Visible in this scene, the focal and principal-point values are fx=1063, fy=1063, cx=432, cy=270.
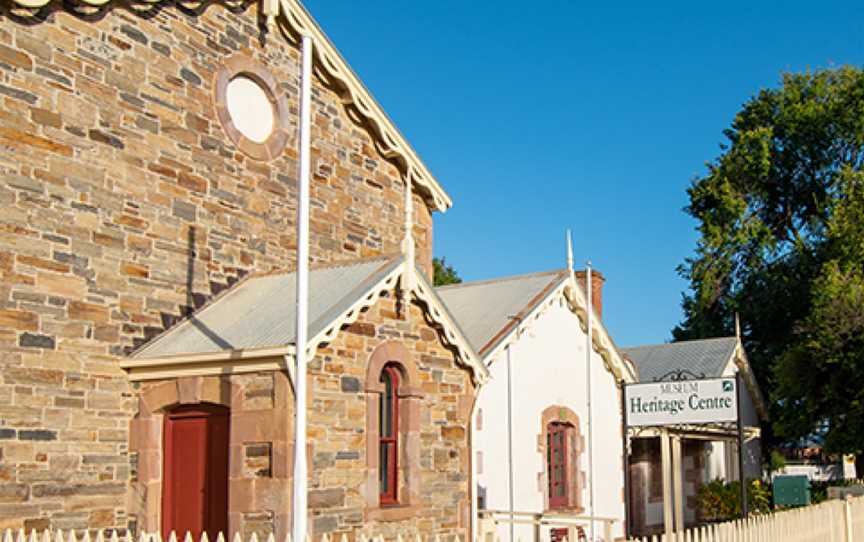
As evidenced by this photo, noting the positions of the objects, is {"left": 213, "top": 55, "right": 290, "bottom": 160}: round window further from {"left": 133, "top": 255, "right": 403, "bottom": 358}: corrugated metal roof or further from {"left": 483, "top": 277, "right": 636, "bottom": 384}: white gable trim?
{"left": 483, "top": 277, "right": 636, "bottom": 384}: white gable trim

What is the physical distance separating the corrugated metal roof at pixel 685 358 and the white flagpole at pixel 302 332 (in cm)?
2280

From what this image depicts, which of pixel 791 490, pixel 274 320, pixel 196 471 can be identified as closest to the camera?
pixel 274 320

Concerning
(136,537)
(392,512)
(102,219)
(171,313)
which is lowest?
(136,537)

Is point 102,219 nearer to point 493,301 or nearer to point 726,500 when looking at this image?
point 493,301

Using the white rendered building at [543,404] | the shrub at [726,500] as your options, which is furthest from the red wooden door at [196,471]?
the shrub at [726,500]

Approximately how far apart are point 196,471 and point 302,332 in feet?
10.4

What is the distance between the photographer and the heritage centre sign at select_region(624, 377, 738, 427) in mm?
14594

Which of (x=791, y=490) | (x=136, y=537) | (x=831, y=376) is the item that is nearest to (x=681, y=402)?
(x=136, y=537)

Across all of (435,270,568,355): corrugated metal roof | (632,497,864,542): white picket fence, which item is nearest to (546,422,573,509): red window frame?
(435,270,568,355): corrugated metal roof

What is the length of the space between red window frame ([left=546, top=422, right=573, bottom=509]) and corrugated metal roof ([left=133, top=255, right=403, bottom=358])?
851 centimetres

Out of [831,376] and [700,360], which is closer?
Result: [831,376]

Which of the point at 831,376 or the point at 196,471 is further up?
the point at 831,376

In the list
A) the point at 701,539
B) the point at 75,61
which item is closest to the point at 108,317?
the point at 75,61

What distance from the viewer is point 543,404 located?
845 inches
